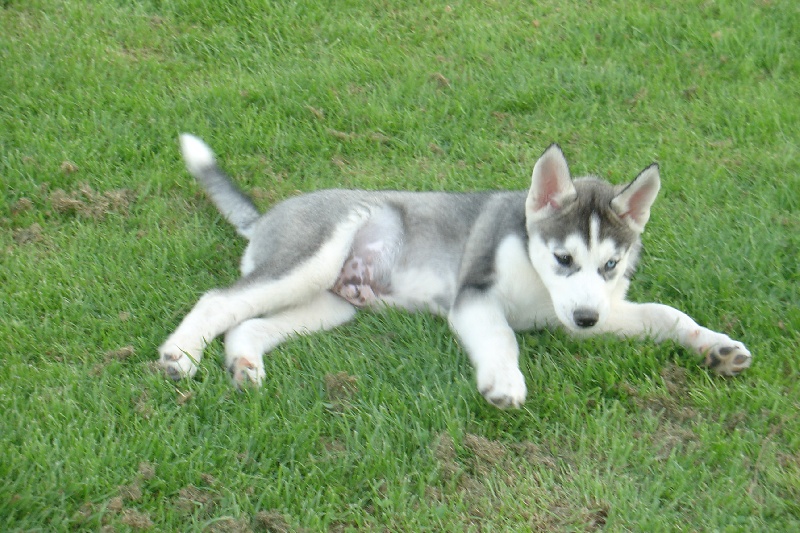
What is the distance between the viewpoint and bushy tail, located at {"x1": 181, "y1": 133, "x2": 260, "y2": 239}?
530cm

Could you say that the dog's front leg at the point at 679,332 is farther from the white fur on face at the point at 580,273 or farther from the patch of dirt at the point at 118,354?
the patch of dirt at the point at 118,354

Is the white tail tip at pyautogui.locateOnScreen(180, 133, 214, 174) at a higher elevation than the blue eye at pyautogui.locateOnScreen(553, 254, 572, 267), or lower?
higher

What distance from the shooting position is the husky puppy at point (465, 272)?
4059mm

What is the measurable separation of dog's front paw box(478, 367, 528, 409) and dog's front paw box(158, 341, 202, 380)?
1.30 m

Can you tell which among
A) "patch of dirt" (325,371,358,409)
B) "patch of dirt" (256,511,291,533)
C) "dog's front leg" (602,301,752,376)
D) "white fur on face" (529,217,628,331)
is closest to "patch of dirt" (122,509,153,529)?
"patch of dirt" (256,511,291,533)

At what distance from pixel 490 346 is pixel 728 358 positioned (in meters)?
1.09

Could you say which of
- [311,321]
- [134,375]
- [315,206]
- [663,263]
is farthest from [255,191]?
[663,263]

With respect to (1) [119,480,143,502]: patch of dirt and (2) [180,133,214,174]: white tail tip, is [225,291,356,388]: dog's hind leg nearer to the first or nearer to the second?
(1) [119,480,143,502]: patch of dirt

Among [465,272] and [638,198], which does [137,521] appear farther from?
[638,198]

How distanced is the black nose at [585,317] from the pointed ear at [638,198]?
64 cm

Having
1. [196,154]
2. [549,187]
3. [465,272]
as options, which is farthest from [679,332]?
[196,154]

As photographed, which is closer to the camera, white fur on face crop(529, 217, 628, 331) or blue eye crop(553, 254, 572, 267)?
white fur on face crop(529, 217, 628, 331)

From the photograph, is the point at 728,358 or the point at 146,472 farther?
the point at 728,358

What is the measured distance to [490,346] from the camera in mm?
3984
